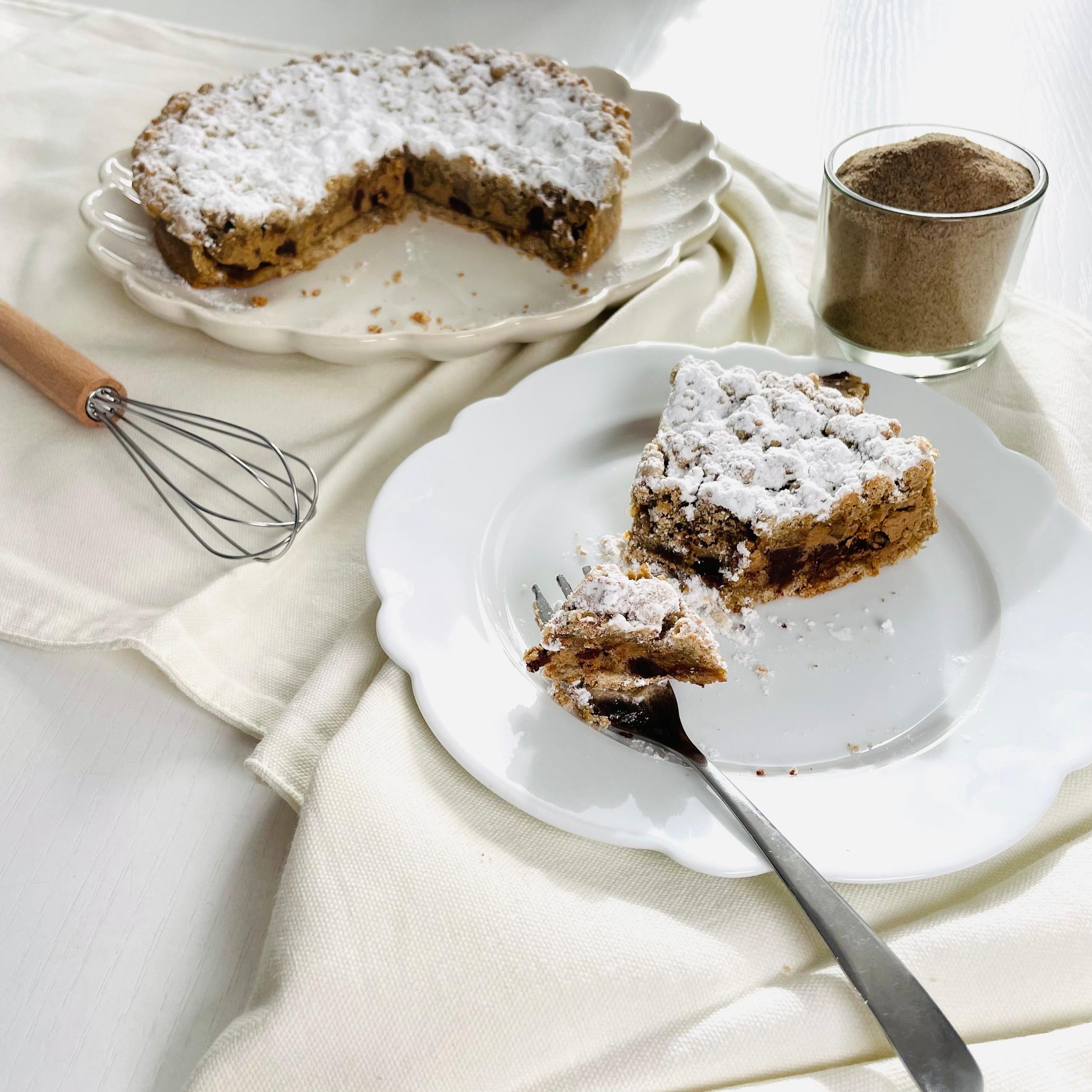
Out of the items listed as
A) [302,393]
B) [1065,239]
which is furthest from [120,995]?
[1065,239]

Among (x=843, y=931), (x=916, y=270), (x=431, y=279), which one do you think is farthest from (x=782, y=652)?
(x=431, y=279)

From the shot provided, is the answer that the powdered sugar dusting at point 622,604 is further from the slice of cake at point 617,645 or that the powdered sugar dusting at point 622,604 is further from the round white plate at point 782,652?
the round white plate at point 782,652

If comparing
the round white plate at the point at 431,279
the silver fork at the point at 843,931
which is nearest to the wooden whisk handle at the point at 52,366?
the round white plate at the point at 431,279

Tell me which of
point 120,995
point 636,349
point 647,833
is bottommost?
point 120,995

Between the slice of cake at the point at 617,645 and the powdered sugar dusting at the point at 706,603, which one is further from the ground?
the slice of cake at the point at 617,645

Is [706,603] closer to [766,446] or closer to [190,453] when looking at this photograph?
[766,446]

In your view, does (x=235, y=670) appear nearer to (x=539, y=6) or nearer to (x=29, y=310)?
(x=29, y=310)

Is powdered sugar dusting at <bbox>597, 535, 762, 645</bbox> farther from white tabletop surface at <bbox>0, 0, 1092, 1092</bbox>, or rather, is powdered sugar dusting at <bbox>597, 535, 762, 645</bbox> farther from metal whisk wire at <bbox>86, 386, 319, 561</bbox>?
white tabletop surface at <bbox>0, 0, 1092, 1092</bbox>
